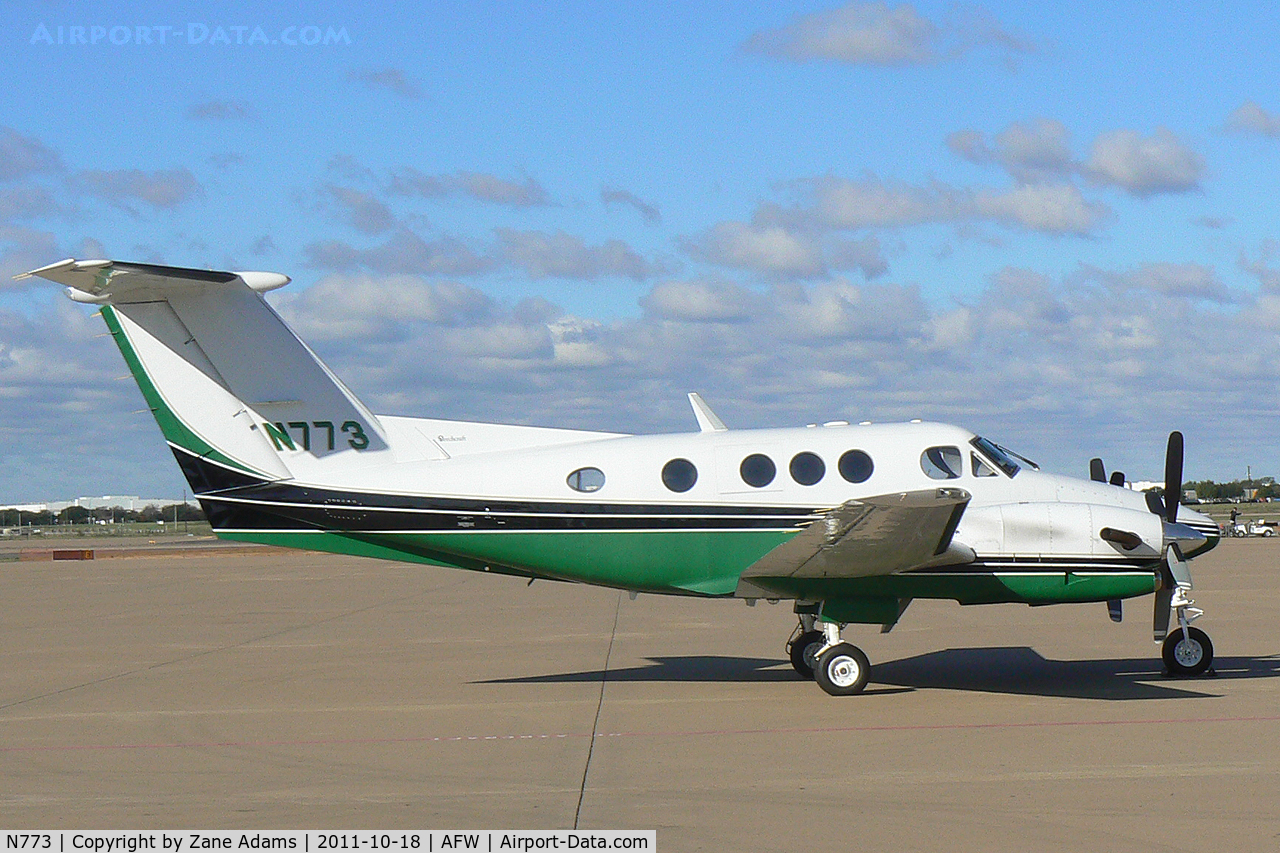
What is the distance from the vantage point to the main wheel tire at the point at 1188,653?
12.4m

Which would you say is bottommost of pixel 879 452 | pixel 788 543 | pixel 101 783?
pixel 101 783

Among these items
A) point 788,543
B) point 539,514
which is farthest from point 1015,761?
point 539,514

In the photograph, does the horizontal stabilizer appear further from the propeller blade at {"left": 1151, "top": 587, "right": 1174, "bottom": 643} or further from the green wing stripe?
the propeller blade at {"left": 1151, "top": 587, "right": 1174, "bottom": 643}

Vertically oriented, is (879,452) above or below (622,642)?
above

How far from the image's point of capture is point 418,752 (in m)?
9.23

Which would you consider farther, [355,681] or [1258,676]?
[355,681]

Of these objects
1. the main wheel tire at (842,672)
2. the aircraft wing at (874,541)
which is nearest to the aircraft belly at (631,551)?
the aircraft wing at (874,541)

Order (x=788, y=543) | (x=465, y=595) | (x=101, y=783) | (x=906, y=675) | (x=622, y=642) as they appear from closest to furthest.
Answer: (x=101, y=783)
(x=788, y=543)
(x=906, y=675)
(x=622, y=642)
(x=465, y=595)

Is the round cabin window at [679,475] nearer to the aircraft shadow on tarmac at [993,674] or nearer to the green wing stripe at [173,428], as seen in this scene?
the aircraft shadow on tarmac at [993,674]

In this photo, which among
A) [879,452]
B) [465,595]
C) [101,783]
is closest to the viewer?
[101,783]

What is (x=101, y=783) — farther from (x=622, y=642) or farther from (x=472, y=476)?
(x=622, y=642)

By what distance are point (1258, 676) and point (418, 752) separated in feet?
28.4

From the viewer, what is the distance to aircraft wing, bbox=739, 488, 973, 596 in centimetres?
1046

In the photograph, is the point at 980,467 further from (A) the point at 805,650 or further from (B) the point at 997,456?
(A) the point at 805,650
